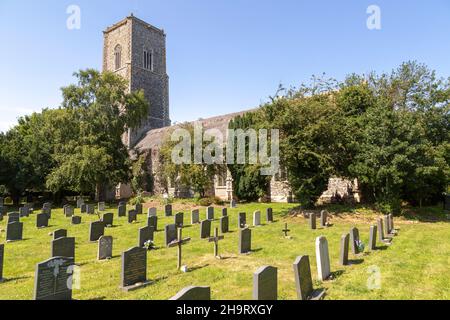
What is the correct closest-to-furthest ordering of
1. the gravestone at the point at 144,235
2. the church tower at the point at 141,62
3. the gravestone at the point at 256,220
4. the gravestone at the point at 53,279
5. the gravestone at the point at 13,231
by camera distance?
the gravestone at the point at 53,279 → the gravestone at the point at 144,235 → the gravestone at the point at 13,231 → the gravestone at the point at 256,220 → the church tower at the point at 141,62

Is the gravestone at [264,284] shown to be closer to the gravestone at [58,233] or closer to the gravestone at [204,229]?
the gravestone at [204,229]

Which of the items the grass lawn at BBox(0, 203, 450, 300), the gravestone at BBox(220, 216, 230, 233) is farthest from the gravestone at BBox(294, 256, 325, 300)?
the gravestone at BBox(220, 216, 230, 233)

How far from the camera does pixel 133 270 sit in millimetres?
7301

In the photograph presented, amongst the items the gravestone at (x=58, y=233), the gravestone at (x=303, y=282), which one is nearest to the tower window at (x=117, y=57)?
the gravestone at (x=58, y=233)

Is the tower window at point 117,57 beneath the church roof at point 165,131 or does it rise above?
above

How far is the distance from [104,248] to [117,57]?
40.2 m

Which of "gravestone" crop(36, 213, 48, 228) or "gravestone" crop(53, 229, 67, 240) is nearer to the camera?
"gravestone" crop(53, 229, 67, 240)

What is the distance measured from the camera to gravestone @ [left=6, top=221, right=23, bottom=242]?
1296 cm

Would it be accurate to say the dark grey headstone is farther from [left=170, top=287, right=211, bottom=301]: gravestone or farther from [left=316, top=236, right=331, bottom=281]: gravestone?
[left=316, top=236, right=331, bottom=281]: gravestone

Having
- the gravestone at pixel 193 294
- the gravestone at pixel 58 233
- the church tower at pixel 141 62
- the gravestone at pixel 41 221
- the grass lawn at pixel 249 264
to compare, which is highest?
the church tower at pixel 141 62

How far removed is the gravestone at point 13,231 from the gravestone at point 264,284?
39.2 ft

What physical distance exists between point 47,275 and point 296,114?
1433 centimetres

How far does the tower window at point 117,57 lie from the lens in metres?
44.2

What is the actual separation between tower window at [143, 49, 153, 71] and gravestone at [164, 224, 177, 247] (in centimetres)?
3672
